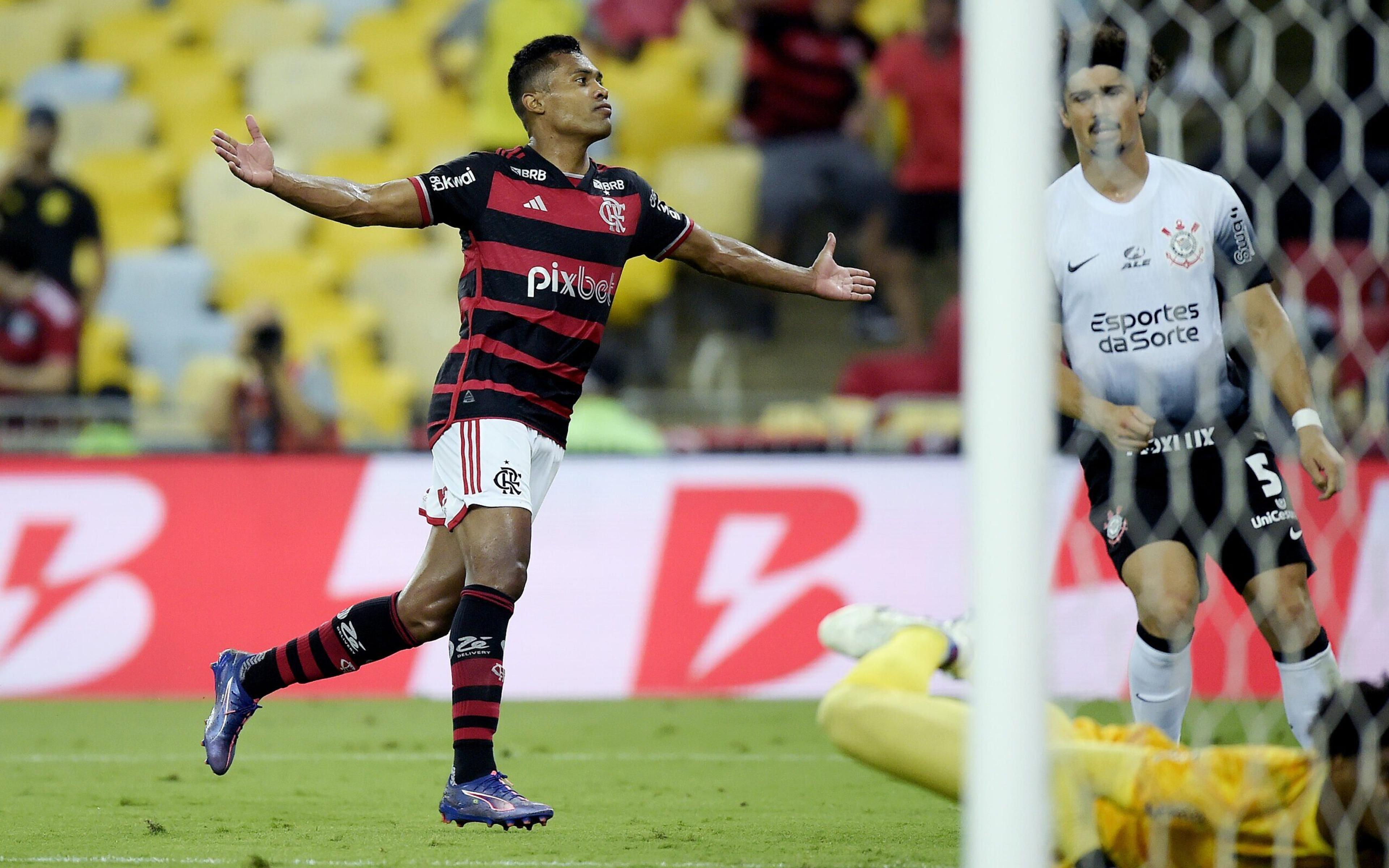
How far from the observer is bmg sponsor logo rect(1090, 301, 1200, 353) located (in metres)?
4.55

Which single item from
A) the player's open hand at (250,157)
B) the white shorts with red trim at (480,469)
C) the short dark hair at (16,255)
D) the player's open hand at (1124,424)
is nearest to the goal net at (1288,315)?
the player's open hand at (1124,424)

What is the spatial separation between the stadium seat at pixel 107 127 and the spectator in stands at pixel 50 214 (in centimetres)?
154

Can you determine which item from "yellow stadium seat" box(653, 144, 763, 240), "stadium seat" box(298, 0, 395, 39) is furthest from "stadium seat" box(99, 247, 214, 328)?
"yellow stadium seat" box(653, 144, 763, 240)

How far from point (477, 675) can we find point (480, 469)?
1.86ft

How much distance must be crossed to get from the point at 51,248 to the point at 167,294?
0.86m

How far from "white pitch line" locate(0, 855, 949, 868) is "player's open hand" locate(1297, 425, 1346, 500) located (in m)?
1.47

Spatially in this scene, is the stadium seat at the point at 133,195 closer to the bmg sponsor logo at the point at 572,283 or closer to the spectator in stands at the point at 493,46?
the spectator in stands at the point at 493,46

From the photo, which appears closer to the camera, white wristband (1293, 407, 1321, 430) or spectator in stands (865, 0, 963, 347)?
white wristband (1293, 407, 1321, 430)

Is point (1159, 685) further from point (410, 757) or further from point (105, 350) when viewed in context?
point (105, 350)

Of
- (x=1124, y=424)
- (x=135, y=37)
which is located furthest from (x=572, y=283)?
(x=135, y=37)

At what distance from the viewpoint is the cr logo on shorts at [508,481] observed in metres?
4.59

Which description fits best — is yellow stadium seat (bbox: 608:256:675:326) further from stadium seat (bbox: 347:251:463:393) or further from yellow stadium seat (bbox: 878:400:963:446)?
yellow stadium seat (bbox: 878:400:963:446)

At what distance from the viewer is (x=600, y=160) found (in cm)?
1107

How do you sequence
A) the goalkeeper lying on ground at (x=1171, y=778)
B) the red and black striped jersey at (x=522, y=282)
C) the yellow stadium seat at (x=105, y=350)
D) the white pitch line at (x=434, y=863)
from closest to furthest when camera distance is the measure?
1. the goalkeeper lying on ground at (x=1171, y=778)
2. the white pitch line at (x=434, y=863)
3. the red and black striped jersey at (x=522, y=282)
4. the yellow stadium seat at (x=105, y=350)
